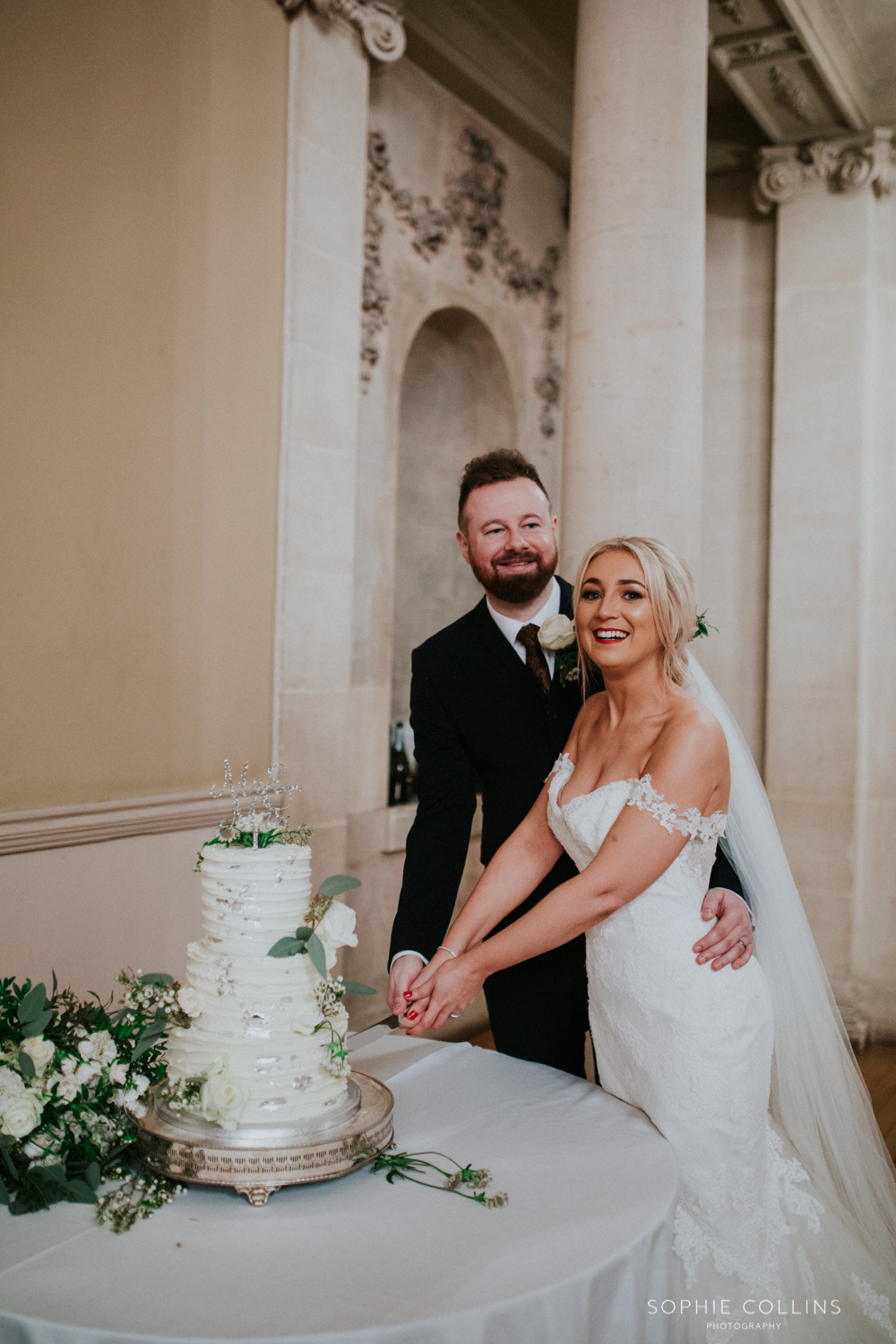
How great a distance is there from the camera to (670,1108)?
208 centimetres

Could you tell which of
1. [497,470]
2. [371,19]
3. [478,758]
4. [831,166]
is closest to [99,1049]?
[478,758]

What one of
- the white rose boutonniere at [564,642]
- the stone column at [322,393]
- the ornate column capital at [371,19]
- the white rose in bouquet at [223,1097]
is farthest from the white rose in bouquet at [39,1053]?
the ornate column capital at [371,19]

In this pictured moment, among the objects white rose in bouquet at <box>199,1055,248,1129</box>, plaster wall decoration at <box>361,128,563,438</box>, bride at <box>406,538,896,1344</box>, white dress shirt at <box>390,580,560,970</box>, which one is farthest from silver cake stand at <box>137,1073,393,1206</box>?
plaster wall decoration at <box>361,128,563,438</box>

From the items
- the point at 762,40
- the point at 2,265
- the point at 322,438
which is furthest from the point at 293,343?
the point at 762,40

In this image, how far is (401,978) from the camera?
235cm

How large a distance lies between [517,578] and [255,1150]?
162cm

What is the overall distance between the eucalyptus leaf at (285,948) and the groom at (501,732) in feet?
3.13

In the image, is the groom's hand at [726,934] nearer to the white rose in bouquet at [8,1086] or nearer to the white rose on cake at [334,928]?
the white rose on cake at [334,928]

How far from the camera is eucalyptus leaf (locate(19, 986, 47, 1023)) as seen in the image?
A: 68.1 inches

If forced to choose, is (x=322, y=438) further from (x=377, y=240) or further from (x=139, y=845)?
(x=139, y=845)

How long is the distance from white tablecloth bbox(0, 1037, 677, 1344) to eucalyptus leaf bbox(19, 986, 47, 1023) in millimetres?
293

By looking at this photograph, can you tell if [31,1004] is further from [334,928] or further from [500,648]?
[500,648]

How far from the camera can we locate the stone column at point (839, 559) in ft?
20.1

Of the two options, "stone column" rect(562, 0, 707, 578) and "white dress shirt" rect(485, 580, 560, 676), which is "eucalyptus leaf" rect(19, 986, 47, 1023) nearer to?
"white dress shirt" rect(485, 580, 560, 676)
